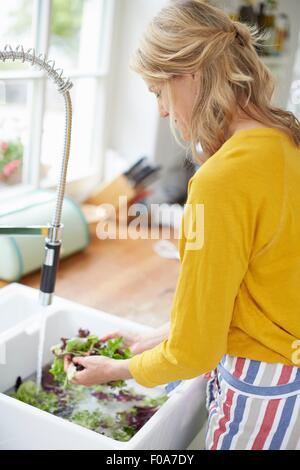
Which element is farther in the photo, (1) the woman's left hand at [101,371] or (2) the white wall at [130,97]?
(2) the white wall at [130,97]

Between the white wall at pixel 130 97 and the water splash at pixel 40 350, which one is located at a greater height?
the white wall at pixel 130 97

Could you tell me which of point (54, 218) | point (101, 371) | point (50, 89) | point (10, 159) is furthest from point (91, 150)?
point (101, 371)

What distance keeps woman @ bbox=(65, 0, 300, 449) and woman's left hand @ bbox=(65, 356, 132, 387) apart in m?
0.04

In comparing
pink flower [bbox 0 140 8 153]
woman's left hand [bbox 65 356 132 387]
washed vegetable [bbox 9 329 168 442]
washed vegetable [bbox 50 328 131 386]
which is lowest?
washed vegetable [bbox 9 329 168 442]

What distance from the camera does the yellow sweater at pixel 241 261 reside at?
0.96 meters

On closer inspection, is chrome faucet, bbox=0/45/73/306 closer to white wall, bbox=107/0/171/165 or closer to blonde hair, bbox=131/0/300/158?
blonde hair, bbox=131/0/300/158

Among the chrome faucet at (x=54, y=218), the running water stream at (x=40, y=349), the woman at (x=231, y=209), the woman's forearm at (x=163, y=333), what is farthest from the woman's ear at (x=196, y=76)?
the running water stream at (x=40, y=349)

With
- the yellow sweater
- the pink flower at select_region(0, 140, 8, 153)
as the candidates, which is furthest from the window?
the yellow sweater

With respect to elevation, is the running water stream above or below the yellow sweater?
below

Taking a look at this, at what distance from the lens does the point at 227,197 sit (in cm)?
96

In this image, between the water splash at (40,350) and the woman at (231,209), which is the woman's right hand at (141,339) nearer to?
the water splash at (40,350)

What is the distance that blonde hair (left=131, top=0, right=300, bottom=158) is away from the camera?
1000mm

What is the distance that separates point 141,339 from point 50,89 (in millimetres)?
1301

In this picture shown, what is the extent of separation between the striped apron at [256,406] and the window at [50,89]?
1.38 meters
